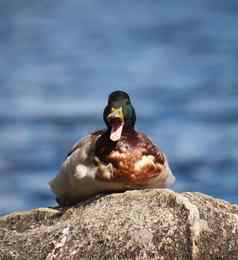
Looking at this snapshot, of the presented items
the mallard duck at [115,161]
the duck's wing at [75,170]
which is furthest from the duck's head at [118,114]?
the duck's wing at [75,170]

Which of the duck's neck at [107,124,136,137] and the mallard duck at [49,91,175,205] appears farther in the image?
the duck's neck at [107,124,136,137]

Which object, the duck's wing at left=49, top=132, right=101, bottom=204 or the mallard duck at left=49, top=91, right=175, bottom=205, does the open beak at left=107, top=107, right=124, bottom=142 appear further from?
the duck's wing at left=49, top=132, right=101, bottom=204

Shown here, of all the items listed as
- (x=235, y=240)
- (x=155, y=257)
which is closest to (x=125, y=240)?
(x=155, y=257)

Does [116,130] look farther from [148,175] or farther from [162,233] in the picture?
[162,233]

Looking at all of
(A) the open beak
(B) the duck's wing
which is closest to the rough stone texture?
(B) the duck's wing

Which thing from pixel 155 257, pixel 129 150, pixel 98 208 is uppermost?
pixel 129 150

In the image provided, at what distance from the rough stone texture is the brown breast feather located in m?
0.35

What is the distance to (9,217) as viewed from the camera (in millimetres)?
8898

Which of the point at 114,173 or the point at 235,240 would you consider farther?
the point at 114,173

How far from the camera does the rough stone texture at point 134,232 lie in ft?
26.5

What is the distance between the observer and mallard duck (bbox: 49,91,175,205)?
9.07 m

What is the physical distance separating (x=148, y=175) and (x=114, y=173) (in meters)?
0.32

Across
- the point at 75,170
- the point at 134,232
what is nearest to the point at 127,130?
the point at 75,170

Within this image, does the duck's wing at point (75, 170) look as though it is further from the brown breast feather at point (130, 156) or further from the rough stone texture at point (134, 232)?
the rough stone texture at point (134, 232)
